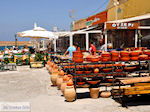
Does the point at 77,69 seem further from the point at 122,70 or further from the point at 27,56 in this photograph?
the point at 27,56

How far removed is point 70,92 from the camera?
6.14 meters

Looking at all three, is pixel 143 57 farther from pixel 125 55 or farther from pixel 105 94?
pixel 105 94

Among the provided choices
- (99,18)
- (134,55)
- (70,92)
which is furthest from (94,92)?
(99,18)

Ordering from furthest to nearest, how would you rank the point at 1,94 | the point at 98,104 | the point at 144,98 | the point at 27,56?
the point at 27,56
the point at 1,94
the point at 144,98
the point at 98,104

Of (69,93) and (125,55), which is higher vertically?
(125,55)

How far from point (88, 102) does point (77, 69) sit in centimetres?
120

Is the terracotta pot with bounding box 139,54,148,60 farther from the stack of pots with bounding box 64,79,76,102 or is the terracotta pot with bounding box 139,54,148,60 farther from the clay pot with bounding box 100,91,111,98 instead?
the stack of pots with bounding box 64,79,76,102

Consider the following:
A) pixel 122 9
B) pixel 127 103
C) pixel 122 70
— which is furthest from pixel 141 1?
pixel 127 103

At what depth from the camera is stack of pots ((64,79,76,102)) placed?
6132 millimetres

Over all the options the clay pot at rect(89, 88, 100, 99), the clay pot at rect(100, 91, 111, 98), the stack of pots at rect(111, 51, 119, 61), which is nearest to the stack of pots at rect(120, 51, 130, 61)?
the stack of pots at rect(111, 51, 119, 61)

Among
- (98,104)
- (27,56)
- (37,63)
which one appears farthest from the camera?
(27,56)

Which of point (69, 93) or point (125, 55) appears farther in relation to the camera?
point (125, 55)

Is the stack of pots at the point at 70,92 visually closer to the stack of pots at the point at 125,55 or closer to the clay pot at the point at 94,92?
the clay pot at the point at 94,92

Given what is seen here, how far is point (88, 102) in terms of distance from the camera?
6168mm
